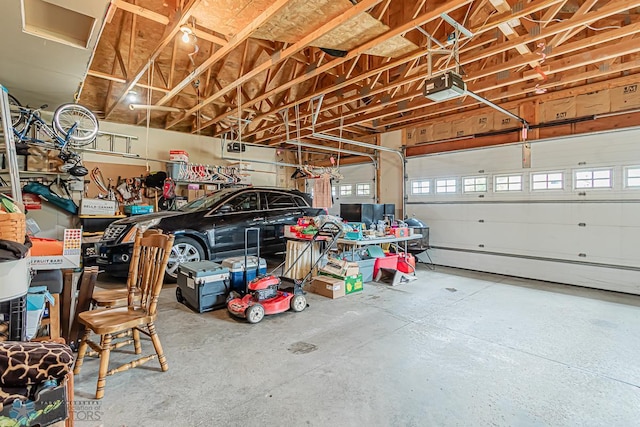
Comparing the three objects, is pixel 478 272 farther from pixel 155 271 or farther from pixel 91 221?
pixel 91 221

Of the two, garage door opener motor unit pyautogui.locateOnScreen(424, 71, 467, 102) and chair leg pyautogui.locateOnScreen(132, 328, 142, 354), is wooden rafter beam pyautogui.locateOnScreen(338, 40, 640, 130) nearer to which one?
garage door opener motor unit pyautogui.locateOnScreen(424, 71, 467, 102)

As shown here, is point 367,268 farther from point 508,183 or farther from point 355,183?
point 355,183

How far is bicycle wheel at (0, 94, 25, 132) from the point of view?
4338 millimetres

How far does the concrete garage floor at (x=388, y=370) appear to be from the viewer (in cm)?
184

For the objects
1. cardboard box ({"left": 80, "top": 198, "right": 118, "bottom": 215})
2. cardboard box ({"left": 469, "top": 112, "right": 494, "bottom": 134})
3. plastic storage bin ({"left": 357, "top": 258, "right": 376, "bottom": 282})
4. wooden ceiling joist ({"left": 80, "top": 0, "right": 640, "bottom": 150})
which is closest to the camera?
wooden ceiling joist ({"left": 80, "top": 0, "right": 640, "bottom": 150})

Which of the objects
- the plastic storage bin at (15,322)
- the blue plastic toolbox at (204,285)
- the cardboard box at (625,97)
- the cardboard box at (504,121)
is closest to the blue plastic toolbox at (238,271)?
the blue plastic toolbox at (204,285)

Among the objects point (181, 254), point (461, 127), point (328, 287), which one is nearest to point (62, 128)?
point (181, 254)

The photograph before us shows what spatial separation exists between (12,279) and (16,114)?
185 inches

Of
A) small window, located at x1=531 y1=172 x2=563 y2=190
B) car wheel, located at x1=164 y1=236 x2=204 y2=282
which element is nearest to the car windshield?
car wheel, located at x1=164 y1=236 x2=204 y2=282

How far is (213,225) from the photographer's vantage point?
16.3ft

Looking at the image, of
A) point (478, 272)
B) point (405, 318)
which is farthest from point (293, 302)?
point (478, 272)

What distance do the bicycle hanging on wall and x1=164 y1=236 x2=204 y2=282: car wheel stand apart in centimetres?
247

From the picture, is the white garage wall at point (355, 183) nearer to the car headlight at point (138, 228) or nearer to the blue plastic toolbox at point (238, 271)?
the blue plastic toolbox at point (238, 271)

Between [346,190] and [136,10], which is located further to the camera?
[346,190]
